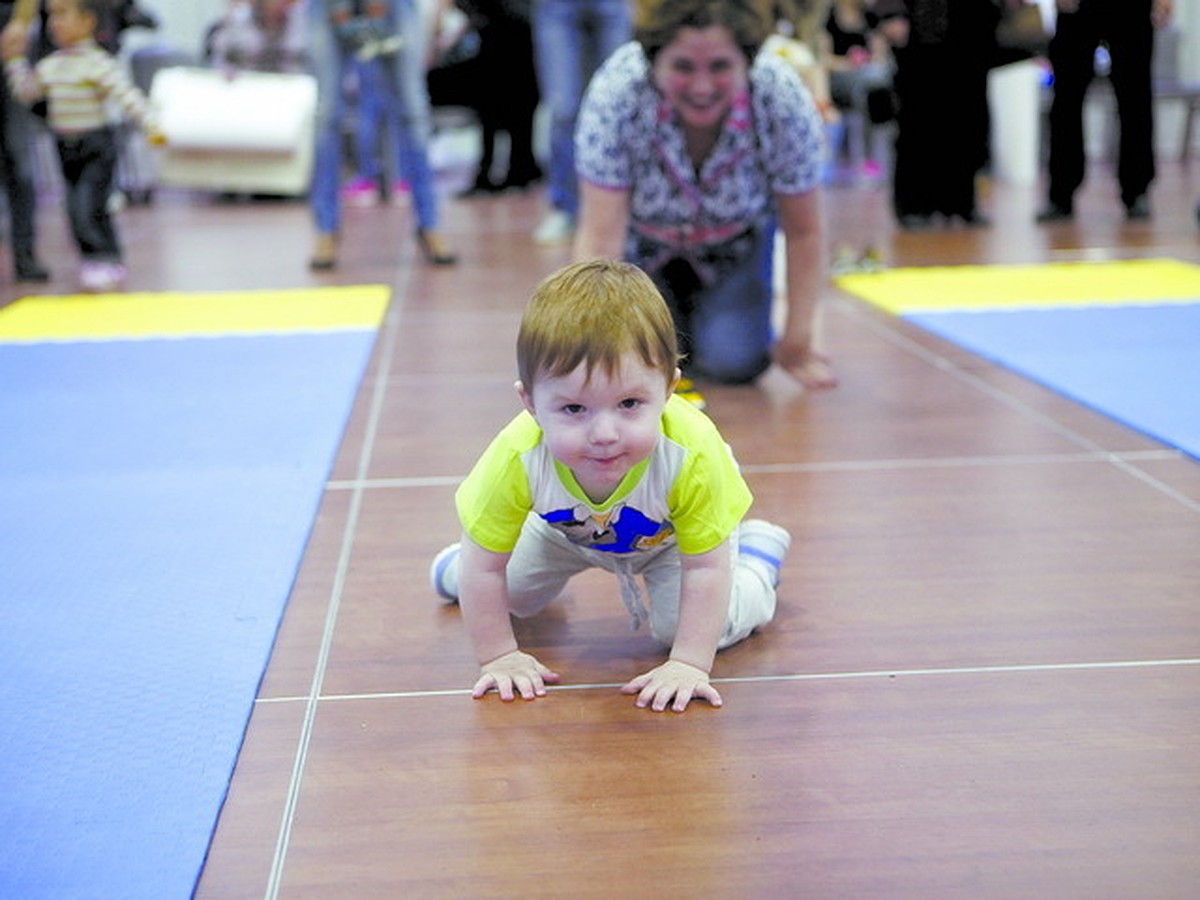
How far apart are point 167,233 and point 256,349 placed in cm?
319

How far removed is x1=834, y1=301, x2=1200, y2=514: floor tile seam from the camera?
2.37 metres

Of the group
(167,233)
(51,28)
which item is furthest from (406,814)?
(167,233)

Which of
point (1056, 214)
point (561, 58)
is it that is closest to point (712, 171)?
point (561, 58)

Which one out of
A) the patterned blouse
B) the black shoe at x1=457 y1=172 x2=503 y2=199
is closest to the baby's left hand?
the patterned blouse

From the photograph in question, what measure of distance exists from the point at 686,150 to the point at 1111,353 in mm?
1124

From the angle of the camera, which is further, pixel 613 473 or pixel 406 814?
pixel 613 473

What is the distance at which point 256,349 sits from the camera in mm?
3674

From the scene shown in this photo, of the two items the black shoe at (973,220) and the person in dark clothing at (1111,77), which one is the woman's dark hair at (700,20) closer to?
the person in dark clothing at (1111,77)

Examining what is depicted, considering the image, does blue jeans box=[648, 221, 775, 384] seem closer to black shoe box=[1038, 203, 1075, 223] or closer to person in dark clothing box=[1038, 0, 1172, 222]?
person in dark clothing box=[1038, 0, 1172, 222]

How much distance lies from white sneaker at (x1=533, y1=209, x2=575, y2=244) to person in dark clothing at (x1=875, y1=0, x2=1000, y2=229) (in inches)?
50.5

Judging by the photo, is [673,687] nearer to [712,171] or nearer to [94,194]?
[712,171]

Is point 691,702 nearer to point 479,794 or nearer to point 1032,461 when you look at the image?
point 479,794

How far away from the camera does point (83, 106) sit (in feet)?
15.6

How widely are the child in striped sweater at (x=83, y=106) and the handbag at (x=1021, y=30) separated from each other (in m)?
3.25
